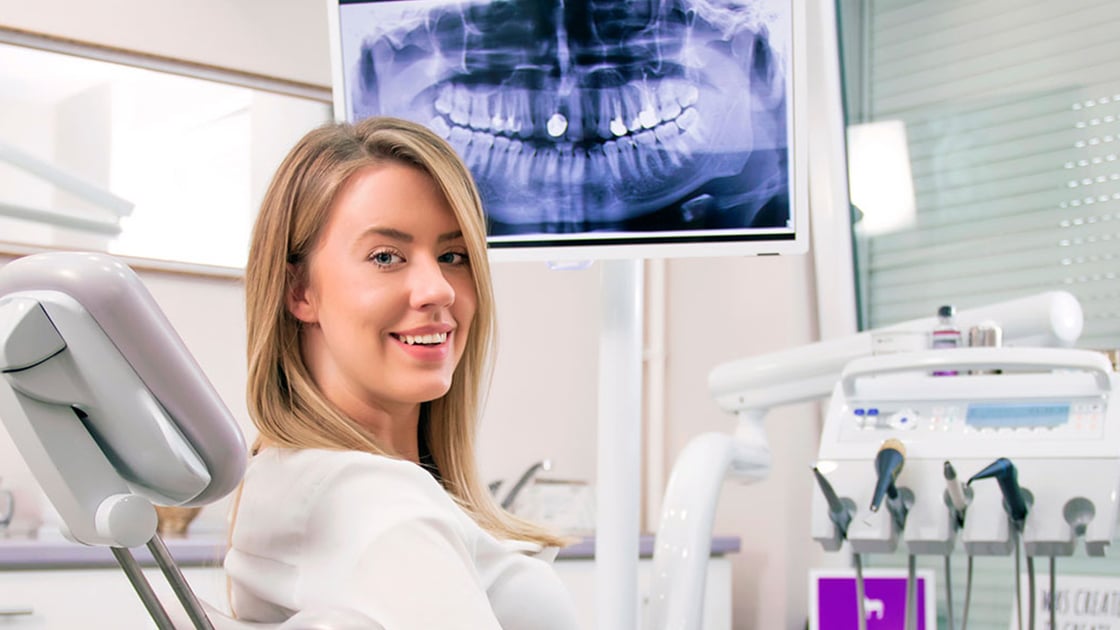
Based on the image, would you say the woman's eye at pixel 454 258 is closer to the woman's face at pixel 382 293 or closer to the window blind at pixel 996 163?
the woman's face at pixel 382 293

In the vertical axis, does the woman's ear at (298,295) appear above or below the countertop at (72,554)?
above

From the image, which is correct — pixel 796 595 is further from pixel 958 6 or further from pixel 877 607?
pixel 958 6

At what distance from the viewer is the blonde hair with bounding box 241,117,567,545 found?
1062mm

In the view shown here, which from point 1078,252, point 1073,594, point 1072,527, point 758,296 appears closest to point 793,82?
point 1072,527

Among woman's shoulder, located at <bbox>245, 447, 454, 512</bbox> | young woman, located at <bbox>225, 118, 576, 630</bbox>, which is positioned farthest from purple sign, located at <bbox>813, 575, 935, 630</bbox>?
woman's shoulder, located at <bbox>245, 447, 454, 512</bbox>

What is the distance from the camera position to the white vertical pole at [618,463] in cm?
161

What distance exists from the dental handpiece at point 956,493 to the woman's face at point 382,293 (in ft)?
2.44

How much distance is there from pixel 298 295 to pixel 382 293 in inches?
3.8

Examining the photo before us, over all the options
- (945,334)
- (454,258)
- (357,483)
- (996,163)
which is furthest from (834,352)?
(996,163)

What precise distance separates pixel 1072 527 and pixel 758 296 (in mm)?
1785

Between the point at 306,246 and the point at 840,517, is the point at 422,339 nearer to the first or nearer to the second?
the point at 306,246

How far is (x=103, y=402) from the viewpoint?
717 mm

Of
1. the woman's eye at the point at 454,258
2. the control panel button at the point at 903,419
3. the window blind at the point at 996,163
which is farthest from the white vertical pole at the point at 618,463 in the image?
the window blind at the point at 996,163

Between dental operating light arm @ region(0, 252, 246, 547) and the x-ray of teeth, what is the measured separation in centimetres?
89
